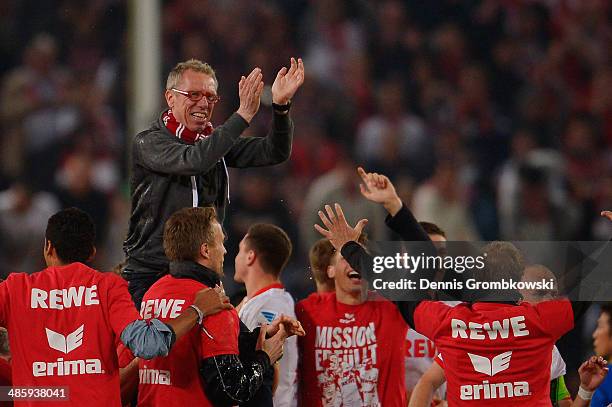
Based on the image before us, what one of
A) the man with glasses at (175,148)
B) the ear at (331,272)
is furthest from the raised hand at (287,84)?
the ear at (331,272)

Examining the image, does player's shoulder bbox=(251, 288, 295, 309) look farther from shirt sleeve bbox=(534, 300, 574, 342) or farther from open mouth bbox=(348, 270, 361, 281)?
shirt sleeve bbox=(534, 300, 574, 342)

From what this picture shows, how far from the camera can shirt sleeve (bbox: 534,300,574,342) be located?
13.8ft

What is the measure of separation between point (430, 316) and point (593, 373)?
0.69 metres

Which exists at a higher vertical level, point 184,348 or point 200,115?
point 200,115

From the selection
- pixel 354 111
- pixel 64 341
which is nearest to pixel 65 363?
pixel 64 341

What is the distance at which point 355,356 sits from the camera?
4.74m

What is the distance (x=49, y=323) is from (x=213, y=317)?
Result: 559 millimetres

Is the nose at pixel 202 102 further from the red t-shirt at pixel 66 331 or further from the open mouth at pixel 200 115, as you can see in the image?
the red t-shirt at pixel 66 331

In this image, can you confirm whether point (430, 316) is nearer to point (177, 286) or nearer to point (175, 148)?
point (177, 286)

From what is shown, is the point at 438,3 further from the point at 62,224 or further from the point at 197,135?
the point at 62,224

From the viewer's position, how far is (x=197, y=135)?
4355 millimetres

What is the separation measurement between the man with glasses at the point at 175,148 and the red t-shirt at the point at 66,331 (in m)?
0.43

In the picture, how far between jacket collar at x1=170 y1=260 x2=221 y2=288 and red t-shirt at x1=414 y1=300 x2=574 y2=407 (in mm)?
879

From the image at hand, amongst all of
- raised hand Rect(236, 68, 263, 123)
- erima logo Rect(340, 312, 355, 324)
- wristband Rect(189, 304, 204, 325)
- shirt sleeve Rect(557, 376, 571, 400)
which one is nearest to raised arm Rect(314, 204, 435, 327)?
erima logo Rect(340, 312, 355, 324)
